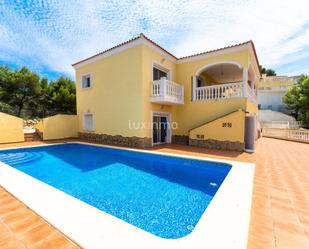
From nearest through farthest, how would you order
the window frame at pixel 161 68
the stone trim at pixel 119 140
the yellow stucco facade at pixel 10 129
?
the stone trim at pixel 119 140 → the window frame at pixel 161 68 → the yellow stucco facade at pixel 10 129

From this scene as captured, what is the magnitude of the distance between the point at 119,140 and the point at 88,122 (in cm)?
474

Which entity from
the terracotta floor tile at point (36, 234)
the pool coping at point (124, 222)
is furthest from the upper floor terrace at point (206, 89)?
the terracotta floor tile at point (36, 234)

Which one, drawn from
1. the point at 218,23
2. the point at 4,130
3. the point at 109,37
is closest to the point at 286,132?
the point at 218,23

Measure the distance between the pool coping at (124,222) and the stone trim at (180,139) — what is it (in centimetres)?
834

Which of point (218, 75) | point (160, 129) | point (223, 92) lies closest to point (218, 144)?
point (223, 92)

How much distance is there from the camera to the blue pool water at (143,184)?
3498 millimetres

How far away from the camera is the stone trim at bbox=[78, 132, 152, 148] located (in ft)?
35.6

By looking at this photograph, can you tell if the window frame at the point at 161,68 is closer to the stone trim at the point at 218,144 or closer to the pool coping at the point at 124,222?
the stone trim at the point at 218,144

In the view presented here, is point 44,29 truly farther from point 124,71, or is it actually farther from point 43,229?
point 43,229

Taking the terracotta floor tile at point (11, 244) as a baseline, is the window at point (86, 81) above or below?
above

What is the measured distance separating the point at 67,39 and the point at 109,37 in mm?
3193

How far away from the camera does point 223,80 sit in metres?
17.0

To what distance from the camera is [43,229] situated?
8.21 ft

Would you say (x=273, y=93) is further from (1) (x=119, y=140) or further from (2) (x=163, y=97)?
(1) (x=119, y=140)
